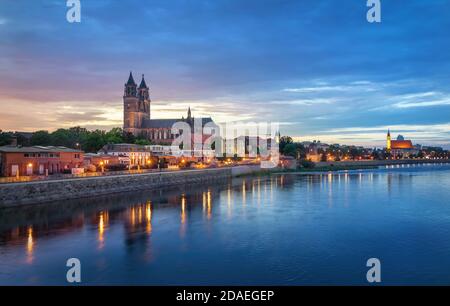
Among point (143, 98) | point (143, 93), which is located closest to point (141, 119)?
point (143, 98)

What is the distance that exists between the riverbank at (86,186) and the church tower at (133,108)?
80.0 metres

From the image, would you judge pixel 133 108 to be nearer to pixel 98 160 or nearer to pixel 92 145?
pixel 92 145

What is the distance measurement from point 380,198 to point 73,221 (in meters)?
32.9

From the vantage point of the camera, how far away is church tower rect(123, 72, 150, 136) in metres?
143

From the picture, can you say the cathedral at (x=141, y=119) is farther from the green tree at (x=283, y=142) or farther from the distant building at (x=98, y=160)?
the distant building at (x=98, y=160)

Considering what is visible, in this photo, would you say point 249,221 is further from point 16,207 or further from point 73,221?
point 16,207

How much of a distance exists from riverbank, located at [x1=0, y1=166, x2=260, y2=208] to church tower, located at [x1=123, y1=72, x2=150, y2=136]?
8003 centimetres

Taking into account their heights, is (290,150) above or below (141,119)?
below

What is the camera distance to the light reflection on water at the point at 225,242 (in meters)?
18.1

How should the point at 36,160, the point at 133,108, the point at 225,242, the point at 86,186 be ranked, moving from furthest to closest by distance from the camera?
1. the point at 133,108
2. the point at 36,160
3. the point at 86,186
4. the point at 225,242

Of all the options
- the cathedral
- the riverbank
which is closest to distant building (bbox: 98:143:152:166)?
the riverbank

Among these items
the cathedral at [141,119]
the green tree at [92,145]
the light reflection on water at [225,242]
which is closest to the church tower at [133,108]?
the cathedral at [141,119]

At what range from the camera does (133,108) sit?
143625 mm

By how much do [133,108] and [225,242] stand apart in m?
126
